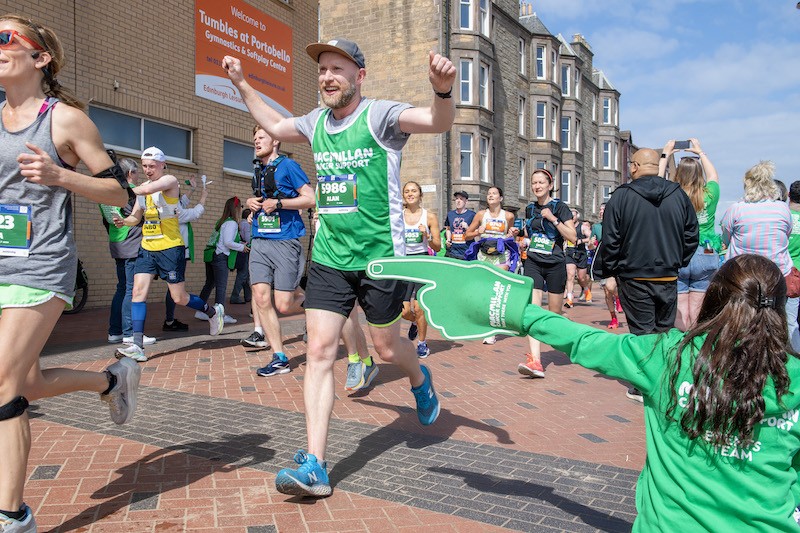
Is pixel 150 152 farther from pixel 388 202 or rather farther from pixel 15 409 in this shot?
pixel 15 409

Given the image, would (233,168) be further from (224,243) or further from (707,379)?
(707,379)

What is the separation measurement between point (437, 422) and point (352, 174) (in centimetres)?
219

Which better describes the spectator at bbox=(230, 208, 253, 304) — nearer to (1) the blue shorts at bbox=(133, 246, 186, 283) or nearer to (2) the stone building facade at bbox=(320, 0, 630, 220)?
(1) the blue shorts at bbox=(133, 246, 186, 283)

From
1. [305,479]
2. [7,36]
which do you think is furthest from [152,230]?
[305,479]

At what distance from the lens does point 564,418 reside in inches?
208

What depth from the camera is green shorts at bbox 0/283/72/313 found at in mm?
2734

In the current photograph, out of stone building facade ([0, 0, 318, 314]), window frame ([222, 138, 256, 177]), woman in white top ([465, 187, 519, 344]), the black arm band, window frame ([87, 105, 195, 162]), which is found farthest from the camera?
window frame ([222, 138, 256, 177])

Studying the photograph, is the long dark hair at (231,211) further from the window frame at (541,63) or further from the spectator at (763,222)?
the window frame at (541,63)

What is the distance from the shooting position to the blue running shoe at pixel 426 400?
14.1 feet

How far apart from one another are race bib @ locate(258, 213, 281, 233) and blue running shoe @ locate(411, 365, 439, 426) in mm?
2671

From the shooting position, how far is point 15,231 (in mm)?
2818

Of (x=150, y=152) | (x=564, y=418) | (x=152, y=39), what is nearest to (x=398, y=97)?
(x=152, y=39)

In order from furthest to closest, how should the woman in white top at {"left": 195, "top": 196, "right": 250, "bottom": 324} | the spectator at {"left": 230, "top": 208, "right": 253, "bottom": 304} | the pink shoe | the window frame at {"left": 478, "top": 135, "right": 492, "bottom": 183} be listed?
1. the window frame at {"left": 478, "top": 135, "right": 492, "bottom": 183}
2. the spectator at {"left": 230, "top": 208, "right": 253, "bottom": 304}
3. the woman in white top at {"left": 195, "top": 196, "right": 250, "bottom": 324}
4. the pink shoe

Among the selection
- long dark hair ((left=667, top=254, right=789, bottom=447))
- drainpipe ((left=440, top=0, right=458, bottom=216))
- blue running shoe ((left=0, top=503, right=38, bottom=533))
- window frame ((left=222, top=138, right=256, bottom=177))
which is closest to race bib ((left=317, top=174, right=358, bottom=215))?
blue running shoe ((left=0, top=503, right=38, bottom=533))
